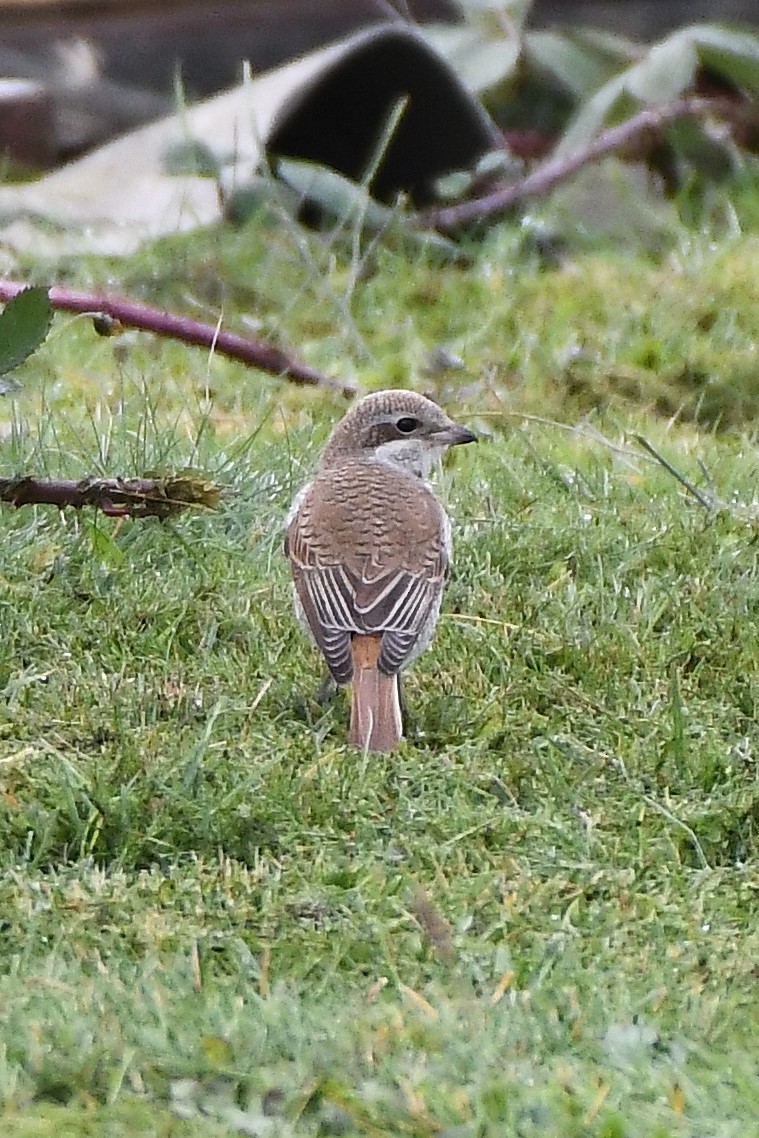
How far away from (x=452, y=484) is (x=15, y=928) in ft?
9.27

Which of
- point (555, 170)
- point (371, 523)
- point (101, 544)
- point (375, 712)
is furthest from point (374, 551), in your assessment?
point (555, 170)

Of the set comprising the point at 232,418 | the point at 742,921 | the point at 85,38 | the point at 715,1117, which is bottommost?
Result: the point at 85,38

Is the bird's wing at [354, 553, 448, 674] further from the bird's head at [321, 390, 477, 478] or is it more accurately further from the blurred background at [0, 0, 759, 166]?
the blurred background at [0, 0, 759, 166]

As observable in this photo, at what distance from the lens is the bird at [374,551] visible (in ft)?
15.5

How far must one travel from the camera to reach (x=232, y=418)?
7051 millimetres

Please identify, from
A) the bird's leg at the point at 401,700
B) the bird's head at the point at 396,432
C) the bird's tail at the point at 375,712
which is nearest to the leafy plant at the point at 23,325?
the bird's tail at the point at 375,712

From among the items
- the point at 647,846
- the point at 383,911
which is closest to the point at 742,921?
the point at 647,846

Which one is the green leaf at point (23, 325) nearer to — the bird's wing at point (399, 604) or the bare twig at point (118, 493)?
the bare twig at point (118, 493)

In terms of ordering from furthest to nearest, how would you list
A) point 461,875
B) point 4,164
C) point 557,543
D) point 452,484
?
1. point 4,164
2. point 452,484
3. point 557,543
4. point 461,875

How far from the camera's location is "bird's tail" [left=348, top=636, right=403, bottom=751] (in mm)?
4621

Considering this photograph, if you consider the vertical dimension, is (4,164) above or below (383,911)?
below

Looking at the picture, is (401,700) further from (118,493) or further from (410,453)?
(410,453)

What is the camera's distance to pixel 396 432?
5.79 meters

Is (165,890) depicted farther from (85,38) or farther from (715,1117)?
(85,38)
